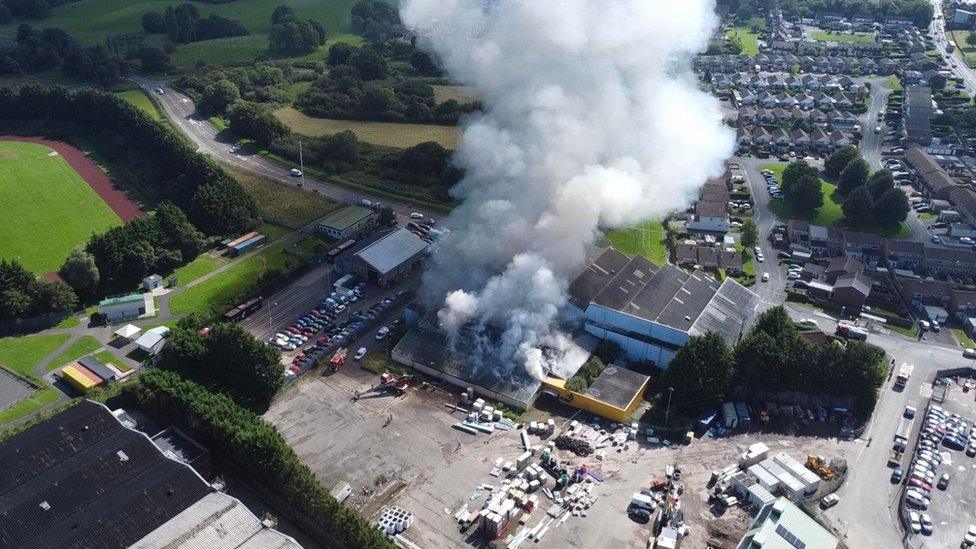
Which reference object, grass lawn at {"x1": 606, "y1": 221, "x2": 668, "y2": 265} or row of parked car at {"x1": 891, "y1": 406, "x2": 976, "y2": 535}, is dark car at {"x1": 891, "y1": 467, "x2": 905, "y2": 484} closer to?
row of parked car at {"x1": 891, "y1": 406, "x2": 976, "y2": 535}

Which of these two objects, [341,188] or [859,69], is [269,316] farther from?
[859,69]

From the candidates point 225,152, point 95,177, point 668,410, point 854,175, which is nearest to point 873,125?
point 854,175

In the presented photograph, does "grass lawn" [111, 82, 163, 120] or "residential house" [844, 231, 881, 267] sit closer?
"residential house" [844, 231, 881, 267]

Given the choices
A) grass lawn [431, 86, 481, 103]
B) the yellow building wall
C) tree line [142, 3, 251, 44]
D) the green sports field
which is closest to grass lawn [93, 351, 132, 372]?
the green sports field

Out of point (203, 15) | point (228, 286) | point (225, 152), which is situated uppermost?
point (203, 15)

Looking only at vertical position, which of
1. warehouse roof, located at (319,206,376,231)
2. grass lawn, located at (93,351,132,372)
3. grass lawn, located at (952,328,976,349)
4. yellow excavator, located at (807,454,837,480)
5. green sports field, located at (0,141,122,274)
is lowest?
grass lawn, located at (952,328,976,349)

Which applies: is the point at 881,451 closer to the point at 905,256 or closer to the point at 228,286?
the point at 905,256
